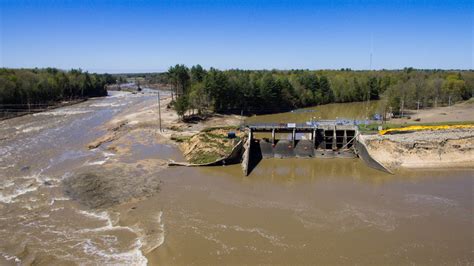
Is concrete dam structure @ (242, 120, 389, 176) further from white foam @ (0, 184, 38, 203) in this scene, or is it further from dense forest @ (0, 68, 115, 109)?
dense forest @ (0, 68, 115, 109)

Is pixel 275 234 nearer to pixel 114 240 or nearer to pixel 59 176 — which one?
pixel 114 240

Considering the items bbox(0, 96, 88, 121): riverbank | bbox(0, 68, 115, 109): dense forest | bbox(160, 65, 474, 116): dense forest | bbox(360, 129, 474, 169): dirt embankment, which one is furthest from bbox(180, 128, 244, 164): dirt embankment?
bbox(0, 68, 115, 109): dense forest

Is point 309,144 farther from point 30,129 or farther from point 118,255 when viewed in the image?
point 30,129

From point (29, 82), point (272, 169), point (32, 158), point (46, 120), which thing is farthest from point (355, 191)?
point (29, 82)

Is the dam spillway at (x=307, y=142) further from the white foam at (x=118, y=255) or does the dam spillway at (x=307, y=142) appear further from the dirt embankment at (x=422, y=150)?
the white foam at (x=118, y=255)

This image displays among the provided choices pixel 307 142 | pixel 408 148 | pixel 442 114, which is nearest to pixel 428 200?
pixel 408 148

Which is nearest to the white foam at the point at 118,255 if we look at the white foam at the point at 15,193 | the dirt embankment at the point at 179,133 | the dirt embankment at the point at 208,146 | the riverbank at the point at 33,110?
the white foam at the point at 15,193
